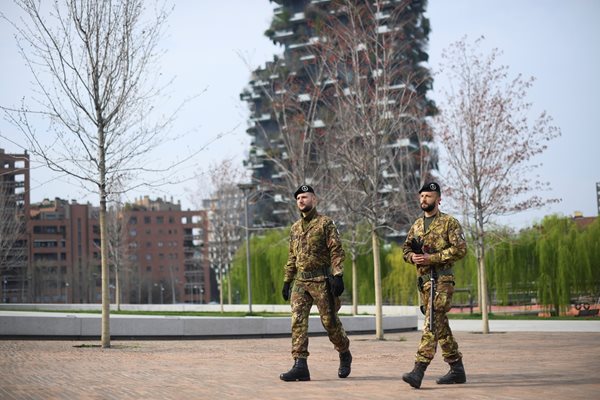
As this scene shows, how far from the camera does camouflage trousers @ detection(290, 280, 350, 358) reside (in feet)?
32.5

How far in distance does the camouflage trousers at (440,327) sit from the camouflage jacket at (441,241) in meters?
0.19

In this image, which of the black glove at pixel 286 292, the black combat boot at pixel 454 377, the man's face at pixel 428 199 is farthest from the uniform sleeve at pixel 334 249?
the black combat boot at pixel 454 377

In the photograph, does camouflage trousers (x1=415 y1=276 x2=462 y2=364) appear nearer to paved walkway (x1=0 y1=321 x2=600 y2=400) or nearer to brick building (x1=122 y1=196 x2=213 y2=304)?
paved walkway (x1=0 y1=321 x2=600 y2=400)

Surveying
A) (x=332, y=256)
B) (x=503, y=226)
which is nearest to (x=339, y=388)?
(x=332, y=256)

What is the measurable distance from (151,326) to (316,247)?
1171 cm

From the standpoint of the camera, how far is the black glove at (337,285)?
31.9 ft

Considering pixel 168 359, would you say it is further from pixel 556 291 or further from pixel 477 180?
pixel 556 291

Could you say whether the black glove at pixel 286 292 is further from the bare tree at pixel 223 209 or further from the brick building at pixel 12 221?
the bare tree at pixel 223 209

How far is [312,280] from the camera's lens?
1002 centimetres

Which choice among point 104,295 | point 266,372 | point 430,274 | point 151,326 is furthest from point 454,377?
point 151,326

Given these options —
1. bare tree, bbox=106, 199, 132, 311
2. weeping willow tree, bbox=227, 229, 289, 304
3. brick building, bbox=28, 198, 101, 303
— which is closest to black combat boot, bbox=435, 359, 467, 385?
bare tree, bbox=106, 199, 132, 311

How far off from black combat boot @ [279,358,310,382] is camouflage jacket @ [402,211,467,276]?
169 centimetres

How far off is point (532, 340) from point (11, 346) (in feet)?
36.1

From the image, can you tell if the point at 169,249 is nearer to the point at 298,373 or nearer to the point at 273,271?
the point at 273,271
